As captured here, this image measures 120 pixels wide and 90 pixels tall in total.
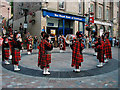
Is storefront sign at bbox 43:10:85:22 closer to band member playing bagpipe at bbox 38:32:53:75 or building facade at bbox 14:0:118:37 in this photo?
building facade at bbox 14:0:118:37

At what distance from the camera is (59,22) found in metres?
18.5

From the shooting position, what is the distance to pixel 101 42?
6.76m

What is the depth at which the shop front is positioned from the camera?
16922 mm

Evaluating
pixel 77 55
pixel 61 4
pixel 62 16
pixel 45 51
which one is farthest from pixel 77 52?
pixel 61 4

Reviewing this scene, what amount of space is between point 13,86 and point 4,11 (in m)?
35.2

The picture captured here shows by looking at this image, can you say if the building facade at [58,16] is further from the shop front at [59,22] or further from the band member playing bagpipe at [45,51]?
the band member playing bagpipe at [45,51]

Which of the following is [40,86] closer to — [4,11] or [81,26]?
[81,26]

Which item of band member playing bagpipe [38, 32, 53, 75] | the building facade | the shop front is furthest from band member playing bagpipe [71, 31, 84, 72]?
the shop front

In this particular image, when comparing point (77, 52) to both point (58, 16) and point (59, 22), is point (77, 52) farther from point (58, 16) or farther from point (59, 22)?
point (59, 22)

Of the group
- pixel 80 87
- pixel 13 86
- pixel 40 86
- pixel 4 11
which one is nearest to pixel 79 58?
pixel 80 87

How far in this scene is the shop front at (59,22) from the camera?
1692 centimetres

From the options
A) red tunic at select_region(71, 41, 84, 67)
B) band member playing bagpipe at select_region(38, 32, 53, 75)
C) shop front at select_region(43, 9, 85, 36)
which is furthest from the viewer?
shop front at select_region(43, 9, 85, 36)

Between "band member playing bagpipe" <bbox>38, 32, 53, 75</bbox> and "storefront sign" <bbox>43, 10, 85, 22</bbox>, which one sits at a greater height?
"storefront sign" <bbox>43, 10, 85, 22</bbox>

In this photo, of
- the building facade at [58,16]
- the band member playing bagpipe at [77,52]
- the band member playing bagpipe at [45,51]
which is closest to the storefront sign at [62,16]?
the building facade at [58,16]
